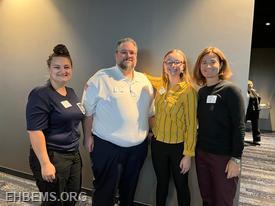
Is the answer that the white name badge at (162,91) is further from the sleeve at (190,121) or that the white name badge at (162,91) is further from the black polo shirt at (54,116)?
the black polo shirt at (54,116)

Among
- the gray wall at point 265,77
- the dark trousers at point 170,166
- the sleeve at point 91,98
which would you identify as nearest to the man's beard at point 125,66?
the sleeve at point 91,98

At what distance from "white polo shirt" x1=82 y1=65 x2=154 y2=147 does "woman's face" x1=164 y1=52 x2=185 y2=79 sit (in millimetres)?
276

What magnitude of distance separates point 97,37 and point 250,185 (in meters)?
2.74

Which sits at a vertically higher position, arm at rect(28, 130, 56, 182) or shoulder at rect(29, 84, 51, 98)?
shoulder at rect(29, 84, 51, 98)

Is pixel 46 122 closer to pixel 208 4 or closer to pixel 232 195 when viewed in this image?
pixel 232 195

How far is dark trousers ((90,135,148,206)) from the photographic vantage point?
190 cm

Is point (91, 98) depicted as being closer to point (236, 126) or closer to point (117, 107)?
point (117, 107)

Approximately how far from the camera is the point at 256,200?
277cm

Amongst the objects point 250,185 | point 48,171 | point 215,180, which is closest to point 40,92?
point 48,171

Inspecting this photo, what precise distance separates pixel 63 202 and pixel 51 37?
6.03 ft

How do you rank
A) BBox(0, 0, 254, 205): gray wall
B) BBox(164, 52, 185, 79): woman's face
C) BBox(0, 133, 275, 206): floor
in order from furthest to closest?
→ BBox(0, 133, 275, 206): floor < BBox(0, 0, 254, 205): gray wall < BBox(164, 52, 185, 79): woman's face

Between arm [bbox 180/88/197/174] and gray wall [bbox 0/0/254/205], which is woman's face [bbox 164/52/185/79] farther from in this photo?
gray wall [bbox 0/0/254/205]

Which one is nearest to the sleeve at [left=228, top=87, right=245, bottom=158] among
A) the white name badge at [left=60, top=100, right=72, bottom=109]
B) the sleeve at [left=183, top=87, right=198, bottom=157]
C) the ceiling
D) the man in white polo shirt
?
the sleeve at [left=183, top=87, right=198, bottom=157]

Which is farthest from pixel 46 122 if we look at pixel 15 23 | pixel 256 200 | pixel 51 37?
pixel 256 200
